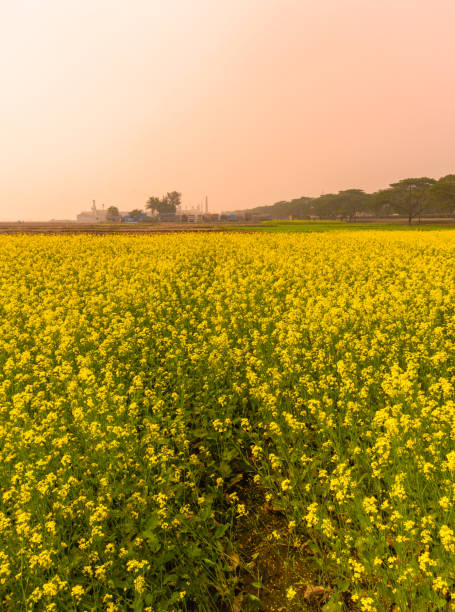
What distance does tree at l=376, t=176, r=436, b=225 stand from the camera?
85.4m

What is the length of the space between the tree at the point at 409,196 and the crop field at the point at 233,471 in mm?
88659

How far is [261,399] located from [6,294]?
897 cm

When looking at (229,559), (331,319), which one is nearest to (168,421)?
(229,559)

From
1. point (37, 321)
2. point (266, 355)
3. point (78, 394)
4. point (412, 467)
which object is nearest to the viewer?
point (412, 467)

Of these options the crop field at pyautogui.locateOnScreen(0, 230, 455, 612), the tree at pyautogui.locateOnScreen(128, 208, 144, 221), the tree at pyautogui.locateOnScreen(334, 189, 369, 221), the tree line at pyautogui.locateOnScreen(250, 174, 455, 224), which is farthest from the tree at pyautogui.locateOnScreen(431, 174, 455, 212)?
the tree at pyautogui.locateOnScreen(128, 208, 144, 221)

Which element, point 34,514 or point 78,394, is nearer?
point 34,514

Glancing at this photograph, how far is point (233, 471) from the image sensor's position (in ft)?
15.5

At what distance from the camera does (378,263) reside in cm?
1511

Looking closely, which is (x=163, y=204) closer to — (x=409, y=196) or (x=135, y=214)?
(x=135, y=214)

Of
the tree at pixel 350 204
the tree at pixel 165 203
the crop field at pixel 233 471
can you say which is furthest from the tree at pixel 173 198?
the crop field at pixel 233 471

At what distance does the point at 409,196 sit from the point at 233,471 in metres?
97.1

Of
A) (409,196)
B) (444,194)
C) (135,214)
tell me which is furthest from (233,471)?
(135,214)

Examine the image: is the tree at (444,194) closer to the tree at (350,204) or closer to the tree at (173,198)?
the tree at (350,204)

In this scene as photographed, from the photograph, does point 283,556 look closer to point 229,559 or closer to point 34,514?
point 229,559
